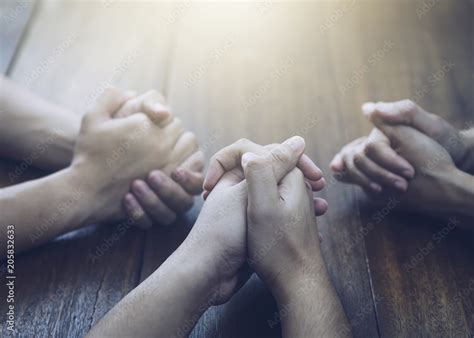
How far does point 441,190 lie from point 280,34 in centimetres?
66

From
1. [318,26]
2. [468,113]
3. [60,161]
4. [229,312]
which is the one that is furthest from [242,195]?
A: [318,26]

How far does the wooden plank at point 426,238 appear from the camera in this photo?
2.64 feet

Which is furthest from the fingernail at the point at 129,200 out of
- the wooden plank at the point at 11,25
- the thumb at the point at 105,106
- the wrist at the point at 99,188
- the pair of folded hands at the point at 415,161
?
the wooden plank at the point at 11,25

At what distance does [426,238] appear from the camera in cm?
91

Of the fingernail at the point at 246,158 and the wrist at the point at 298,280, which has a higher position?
the fingernail at the point at 246,158

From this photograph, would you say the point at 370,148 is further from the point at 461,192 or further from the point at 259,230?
the point at 259,230

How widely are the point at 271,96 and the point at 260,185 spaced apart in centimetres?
48

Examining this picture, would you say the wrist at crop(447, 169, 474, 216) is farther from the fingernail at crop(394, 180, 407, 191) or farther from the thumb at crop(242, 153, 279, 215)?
the thumb at crop(242, 153, 279, 215)

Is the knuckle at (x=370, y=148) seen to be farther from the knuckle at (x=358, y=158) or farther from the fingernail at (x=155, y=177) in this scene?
the fingernail at (x=155, y=177)

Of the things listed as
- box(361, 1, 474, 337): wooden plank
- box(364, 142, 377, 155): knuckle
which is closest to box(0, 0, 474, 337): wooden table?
box(361, 1, 474, 337): wooden plank

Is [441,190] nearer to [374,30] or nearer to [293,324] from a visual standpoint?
[293,324]

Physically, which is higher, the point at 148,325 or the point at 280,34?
the point at 280,34

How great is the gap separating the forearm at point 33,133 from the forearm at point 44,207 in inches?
4.6

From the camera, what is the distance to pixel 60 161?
101 cm
